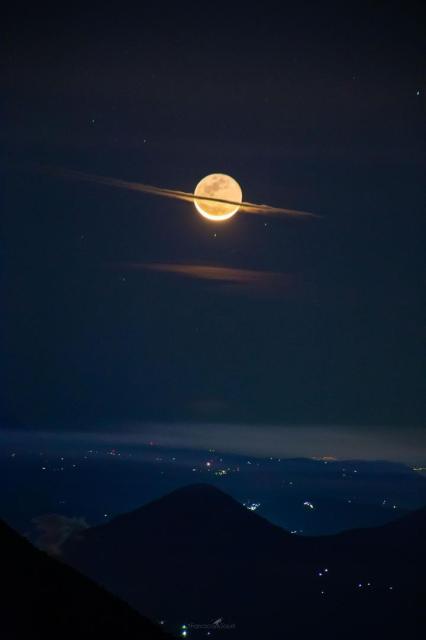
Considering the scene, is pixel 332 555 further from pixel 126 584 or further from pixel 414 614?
pixel 126 584

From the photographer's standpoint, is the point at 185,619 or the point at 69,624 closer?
the point at 69,624

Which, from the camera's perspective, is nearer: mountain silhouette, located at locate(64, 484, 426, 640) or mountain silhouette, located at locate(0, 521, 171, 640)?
mountain silhouette, located at locate(0, 521, 171, 640)

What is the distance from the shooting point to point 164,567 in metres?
198

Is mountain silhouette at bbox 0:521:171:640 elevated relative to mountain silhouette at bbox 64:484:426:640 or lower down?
→ elevated

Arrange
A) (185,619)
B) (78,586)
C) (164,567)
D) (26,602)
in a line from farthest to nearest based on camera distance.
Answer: (164,567)
(185,619)
(78,586)
(26,602)

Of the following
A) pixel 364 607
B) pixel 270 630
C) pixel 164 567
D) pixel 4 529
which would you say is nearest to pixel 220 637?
pixel 270 630

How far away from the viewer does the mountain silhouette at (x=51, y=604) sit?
3170cm

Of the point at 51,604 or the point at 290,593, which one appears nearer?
the point at 51,604

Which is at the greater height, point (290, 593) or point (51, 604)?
point (51, 604)

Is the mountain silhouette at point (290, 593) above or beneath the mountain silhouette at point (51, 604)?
beneath

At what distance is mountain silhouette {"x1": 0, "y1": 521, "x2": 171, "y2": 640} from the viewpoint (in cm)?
3170

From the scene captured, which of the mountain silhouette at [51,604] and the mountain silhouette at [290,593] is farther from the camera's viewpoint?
the mountain silhouette at [290,593]

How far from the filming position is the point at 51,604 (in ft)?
113

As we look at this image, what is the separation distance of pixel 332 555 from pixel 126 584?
176ft
